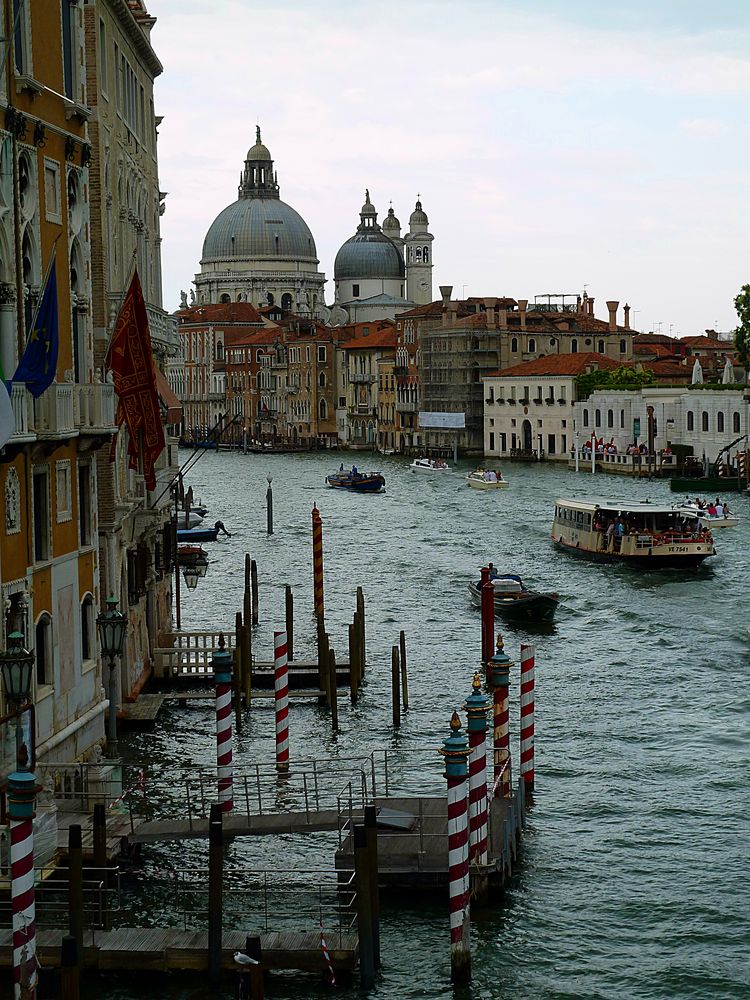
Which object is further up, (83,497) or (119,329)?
(119,329)

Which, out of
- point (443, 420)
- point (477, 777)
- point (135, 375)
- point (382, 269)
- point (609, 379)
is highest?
point (382, 269)

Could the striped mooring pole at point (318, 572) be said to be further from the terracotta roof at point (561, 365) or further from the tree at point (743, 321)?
the terracotta roof at point (561, 365)

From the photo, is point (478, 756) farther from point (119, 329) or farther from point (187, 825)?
point (119, 329)

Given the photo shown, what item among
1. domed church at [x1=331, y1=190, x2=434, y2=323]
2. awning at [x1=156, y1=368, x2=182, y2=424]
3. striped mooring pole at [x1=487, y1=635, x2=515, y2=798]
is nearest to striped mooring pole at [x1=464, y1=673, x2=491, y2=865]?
striped mooring pole at [x1=487, y1=635, x2=515, y2=798]

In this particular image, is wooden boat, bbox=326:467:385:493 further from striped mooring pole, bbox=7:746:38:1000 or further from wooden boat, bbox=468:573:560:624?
striped mooring pole, bbox=7:746:38:1000

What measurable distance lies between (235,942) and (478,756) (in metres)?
2.43

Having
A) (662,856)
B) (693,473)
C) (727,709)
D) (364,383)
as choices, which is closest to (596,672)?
(727,709)

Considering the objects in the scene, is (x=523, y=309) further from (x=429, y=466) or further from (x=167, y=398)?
(x=167, y=398)

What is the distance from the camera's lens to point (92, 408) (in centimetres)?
1423

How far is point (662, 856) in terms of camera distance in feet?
48.9

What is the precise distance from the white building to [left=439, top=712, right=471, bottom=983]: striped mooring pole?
7182 cm

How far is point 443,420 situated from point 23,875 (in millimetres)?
85800

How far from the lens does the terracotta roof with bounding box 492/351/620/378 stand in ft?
279

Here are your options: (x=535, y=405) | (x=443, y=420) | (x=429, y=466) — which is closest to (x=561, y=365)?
(x=535, y=405)
